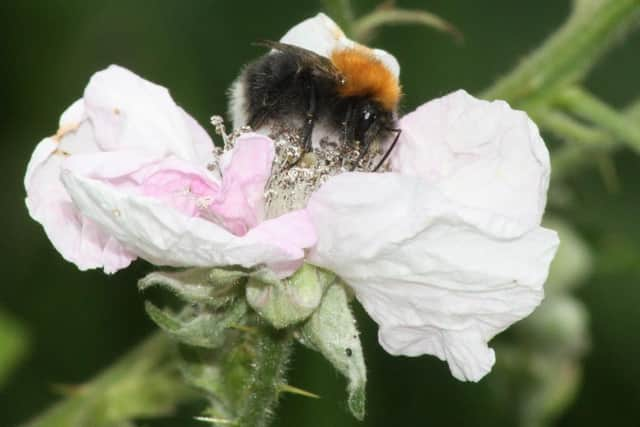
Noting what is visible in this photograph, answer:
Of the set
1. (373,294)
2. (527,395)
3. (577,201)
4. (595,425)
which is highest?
(373,294)

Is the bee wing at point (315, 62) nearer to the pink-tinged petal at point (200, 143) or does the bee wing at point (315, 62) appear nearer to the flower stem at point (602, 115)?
the pink-tinged petal at point (200, 143)

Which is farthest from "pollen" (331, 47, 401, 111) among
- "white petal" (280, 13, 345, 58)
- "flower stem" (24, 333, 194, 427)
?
"flower stem" (24, 333, 194, 427)

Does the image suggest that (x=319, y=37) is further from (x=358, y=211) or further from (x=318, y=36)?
(x=358, y=211)

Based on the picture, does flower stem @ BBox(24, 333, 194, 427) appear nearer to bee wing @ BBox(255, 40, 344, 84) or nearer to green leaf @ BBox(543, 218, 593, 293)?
bee wing @ BBox(255, 40, 344, 84)

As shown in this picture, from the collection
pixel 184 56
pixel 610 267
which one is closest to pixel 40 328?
pixel 184 56

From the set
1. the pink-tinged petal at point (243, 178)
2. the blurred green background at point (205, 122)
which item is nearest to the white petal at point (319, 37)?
the pink-tinged petal at point (243, 178)

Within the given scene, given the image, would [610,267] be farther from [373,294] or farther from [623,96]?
[373,294]

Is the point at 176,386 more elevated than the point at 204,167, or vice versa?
the point at 204,167
